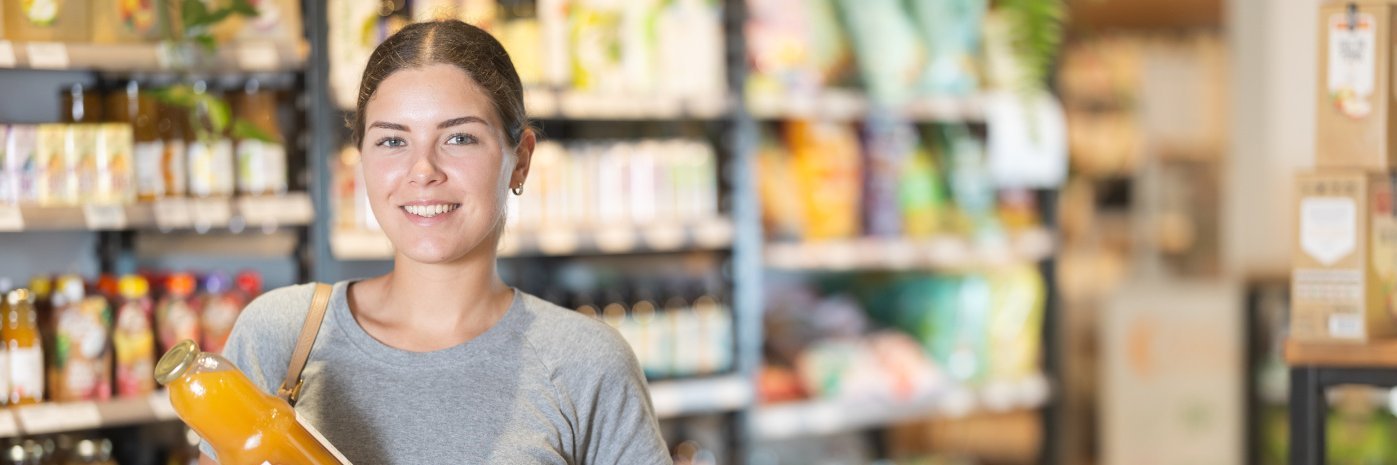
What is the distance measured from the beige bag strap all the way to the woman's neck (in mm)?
43

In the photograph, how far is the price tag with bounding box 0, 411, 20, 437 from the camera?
8.49 ft

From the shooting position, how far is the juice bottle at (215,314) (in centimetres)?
290

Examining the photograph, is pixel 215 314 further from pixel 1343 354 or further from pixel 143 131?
pixel 1343 354

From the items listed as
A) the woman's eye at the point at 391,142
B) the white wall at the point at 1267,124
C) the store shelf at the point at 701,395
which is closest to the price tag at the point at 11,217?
the woman's eye at the point at 391,142

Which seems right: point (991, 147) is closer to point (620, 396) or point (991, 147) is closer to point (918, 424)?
point (918, 424)

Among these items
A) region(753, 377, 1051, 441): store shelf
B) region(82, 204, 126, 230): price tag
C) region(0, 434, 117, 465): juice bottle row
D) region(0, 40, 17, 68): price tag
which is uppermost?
region(0, 40, 17, 68): price tag

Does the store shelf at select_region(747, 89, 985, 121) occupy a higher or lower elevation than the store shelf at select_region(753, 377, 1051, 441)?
higher

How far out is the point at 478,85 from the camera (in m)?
1.66

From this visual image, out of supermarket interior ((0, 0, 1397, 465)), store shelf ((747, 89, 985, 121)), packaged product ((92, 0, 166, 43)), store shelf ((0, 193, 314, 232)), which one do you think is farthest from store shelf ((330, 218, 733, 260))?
packaged product ((92, 0, 166, 43))

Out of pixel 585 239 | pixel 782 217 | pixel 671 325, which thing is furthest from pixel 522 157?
pixel 782 217

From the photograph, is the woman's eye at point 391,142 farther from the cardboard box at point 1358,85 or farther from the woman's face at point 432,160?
the cardboard box at point 1358,85

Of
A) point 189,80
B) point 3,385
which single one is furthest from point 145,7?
point 3,385

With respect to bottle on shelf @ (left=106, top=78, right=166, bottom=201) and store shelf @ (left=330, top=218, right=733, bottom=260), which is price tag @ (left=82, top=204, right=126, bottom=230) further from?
store shelf @ (left=330, top=218, right=733, bottom=260)

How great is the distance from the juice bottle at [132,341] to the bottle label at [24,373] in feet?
0.54
